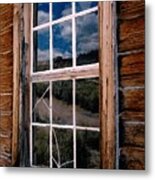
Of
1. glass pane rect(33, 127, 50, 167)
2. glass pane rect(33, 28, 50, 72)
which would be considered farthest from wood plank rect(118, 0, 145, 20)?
glass pane rect(33, 127, 50, 167)

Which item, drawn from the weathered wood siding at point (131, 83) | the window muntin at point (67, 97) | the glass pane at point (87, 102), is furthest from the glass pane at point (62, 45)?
the weathered wood siding at point (131, 83)

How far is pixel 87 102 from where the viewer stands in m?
1.57

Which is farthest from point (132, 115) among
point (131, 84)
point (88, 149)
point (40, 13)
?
point (40, 13)

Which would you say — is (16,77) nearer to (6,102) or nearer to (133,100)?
(6,102)

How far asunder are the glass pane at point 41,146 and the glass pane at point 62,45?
27cm

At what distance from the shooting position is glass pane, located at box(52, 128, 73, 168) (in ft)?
5.24

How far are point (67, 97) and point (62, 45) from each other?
207 mm

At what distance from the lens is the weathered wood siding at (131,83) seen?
1512mm

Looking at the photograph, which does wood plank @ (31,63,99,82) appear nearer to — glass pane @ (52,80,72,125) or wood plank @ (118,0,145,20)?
glass pane @ (52,80,72,125)

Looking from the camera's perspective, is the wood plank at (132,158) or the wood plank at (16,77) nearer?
the wood plank at (132,158)

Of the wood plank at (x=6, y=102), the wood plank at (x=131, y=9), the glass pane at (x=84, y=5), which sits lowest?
the wood plank at (x=6, y=102)

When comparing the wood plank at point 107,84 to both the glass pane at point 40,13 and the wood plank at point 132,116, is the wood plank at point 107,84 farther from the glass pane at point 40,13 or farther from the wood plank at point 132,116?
the glass pane at point 40,13

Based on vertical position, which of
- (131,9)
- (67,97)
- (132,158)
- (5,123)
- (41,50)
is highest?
(131,9)

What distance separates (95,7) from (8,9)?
1.24ft
